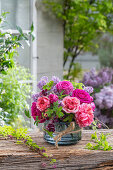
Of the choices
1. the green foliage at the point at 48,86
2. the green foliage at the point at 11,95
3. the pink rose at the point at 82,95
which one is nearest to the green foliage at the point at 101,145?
the pink rose at the point at 82,95

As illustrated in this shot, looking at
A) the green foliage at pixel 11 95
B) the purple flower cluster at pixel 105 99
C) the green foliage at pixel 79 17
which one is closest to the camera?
the green foliage at pixel 11 95

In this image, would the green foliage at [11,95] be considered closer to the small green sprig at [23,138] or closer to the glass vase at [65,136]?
the small green sprig at [23,138]

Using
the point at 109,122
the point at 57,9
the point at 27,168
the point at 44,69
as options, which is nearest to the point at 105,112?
the point at 109,122

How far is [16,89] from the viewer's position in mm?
2635

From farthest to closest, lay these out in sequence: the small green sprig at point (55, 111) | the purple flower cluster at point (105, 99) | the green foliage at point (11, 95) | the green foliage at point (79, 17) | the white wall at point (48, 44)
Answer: the green foliage at point (79, 17) < the white wall at point (48, 44) < the purple flower cluster at point (105, 99) < the green foliage at point (11, 95) < the small green sprig at point (55, 111)

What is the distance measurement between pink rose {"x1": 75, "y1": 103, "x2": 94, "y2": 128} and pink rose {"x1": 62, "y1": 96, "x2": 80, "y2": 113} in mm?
32

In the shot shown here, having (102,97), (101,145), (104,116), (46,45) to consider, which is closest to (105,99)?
(102,97)

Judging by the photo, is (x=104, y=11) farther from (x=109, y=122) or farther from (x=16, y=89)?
(x=16, y=89)

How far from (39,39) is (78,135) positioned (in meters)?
2.38

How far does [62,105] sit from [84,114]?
0.39 ft

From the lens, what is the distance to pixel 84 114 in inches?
55.1

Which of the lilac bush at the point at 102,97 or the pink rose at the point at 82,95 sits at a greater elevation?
the pink rose at the point at 82,95

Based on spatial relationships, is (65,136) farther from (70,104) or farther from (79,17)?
(79,17)

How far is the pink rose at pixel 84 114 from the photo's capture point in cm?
140
